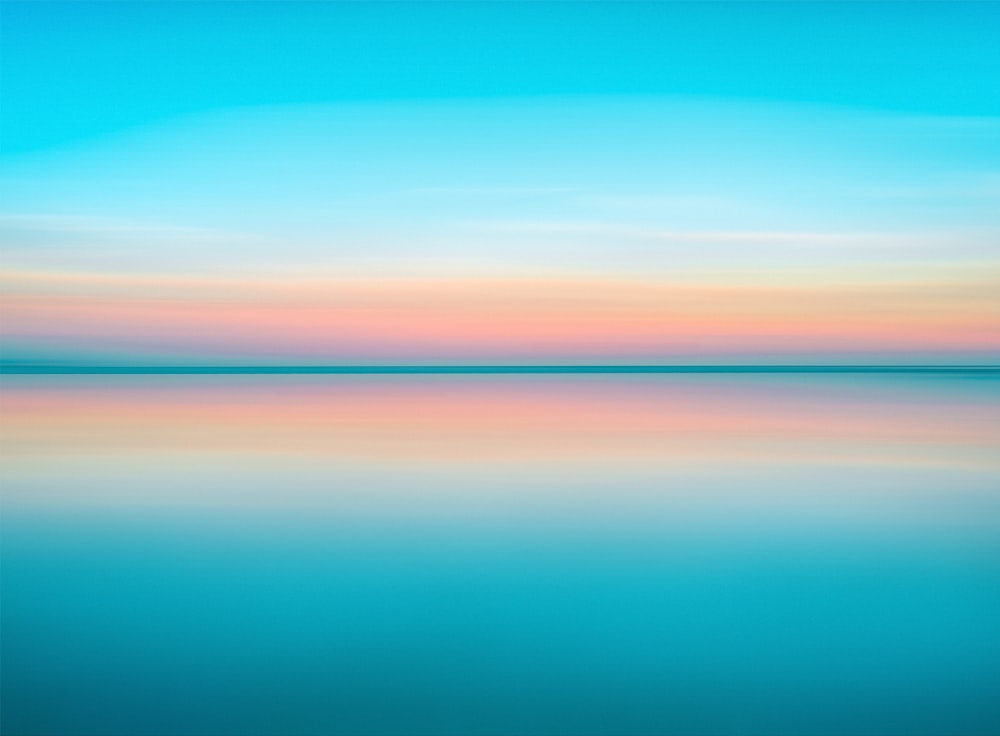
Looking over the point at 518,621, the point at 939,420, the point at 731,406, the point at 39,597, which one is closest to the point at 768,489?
the point at 518,621

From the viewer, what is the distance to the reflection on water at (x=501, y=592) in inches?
→ 89.4

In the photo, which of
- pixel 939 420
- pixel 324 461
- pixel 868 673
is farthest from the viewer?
pixel 939 420

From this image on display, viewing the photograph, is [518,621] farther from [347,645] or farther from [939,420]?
[939,420]

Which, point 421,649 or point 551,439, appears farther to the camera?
point 551,439

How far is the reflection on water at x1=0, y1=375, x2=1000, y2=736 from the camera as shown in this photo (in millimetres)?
2270

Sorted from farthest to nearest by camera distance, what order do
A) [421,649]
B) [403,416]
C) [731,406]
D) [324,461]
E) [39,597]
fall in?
[731,406] < [403,416] < [324,461] < [39,597] < [421,649]

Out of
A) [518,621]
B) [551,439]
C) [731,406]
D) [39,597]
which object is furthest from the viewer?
[731,406]

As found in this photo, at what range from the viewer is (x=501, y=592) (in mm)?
3072

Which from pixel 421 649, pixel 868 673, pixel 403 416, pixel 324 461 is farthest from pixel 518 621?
pixel 403 416

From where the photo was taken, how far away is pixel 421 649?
2.60m

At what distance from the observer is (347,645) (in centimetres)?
260

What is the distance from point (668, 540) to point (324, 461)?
8.80ft

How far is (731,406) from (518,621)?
8.73m

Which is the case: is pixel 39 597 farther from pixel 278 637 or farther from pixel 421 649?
pixel 421 649
